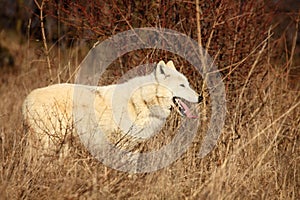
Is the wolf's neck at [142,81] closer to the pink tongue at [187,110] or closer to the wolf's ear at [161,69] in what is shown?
the wolf's ear at [161,69]

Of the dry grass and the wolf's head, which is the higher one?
the wolf's head

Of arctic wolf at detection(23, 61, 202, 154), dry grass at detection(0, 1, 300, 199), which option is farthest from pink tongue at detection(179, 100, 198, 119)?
dry grass at detection(0, 1, 300, 199)

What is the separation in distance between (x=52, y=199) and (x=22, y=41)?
7567mm

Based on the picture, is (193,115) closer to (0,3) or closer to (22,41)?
(22,41)

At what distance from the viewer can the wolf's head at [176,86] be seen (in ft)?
15.2

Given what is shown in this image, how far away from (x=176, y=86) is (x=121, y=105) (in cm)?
55

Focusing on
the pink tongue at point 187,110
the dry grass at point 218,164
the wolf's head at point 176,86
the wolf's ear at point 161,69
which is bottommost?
the dry grass at point 218,164

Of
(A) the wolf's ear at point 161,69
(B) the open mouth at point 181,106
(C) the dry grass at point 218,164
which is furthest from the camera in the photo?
(B) the open mouth at point 181,106

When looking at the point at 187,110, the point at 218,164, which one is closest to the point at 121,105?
the point at 187,110

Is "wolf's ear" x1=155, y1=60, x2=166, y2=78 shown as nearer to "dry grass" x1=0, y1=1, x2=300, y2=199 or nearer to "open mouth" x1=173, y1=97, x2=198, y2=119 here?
"open mouth" x1=173, y1=97, x2=198, y2=119

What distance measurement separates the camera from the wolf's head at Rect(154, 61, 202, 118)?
4.63m

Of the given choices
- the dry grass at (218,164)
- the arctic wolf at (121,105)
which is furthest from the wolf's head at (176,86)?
the dry grass at (218,164)

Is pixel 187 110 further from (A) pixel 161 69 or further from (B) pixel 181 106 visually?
(A) pixel 161 69

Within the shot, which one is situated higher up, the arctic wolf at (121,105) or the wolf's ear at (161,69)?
the wolf's ear at (161,69)
